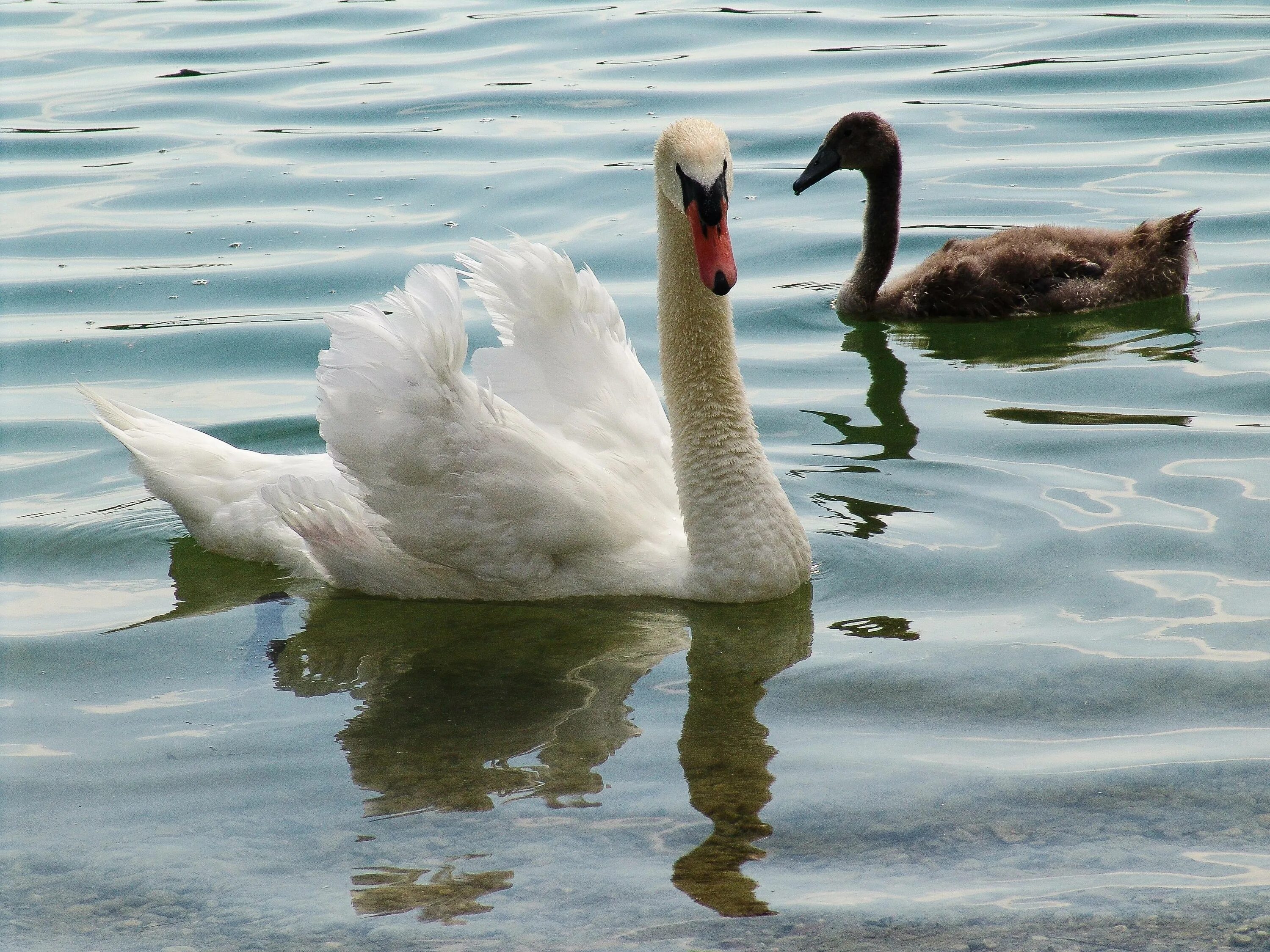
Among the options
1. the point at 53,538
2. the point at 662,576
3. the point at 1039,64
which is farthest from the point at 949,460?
the point at 1039,64

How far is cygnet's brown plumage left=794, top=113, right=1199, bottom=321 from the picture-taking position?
32.2ft

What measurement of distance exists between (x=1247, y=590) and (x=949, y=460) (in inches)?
72.0

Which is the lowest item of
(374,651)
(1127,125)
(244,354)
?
(374,651)

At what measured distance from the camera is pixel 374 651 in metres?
6.21

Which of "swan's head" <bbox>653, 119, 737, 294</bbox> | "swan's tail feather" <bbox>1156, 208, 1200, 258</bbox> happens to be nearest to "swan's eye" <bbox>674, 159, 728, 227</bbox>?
"swan's head" <bbox>653, 119, 737, 294</bbox>

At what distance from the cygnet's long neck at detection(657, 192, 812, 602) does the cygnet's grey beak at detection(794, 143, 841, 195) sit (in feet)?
14.7

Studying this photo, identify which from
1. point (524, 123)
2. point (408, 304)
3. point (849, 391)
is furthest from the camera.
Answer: point (524, 123)

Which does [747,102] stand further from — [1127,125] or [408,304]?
[408,304]

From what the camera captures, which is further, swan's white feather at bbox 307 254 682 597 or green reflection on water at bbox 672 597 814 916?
swan's white feather at bbox 307 254 682 597


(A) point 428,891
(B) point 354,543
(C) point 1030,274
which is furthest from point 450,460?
(C) point 1030,274

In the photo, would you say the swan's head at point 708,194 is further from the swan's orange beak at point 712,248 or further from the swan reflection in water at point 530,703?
the swan reflection in water at point 530,703

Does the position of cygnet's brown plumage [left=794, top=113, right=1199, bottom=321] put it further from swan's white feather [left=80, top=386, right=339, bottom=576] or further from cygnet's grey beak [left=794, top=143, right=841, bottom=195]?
swan's white feather [left=80, top=386, right=339, bottom=576]

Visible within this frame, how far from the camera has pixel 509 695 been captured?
5.76m

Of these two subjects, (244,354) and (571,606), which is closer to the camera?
(571,606)
